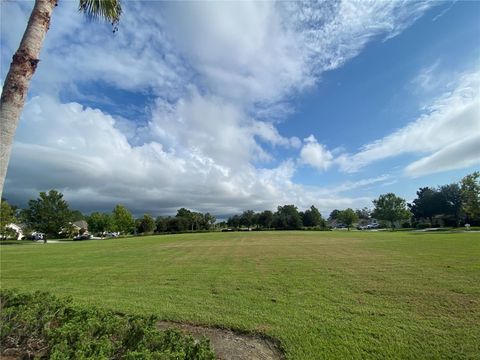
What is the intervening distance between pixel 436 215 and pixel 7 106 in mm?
109468

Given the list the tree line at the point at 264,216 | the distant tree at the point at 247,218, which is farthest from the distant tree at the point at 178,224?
the distant tree at the point at 247,218

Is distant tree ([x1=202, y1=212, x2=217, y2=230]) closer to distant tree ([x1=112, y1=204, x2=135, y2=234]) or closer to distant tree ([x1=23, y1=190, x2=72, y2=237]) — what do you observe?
distant tree ([x1=112, y1=204, x2=135, y2=234])

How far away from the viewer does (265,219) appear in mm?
112188

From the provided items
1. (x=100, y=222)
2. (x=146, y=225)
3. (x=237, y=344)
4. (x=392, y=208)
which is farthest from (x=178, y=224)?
(x=237, y=344)

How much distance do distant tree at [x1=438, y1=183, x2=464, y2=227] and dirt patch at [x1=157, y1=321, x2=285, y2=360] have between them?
90787 millimetres

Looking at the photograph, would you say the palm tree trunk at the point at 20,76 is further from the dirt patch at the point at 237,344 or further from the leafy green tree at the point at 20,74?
the dirt patch at the point at 237,344

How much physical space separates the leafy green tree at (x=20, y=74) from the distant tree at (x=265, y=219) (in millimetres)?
108849

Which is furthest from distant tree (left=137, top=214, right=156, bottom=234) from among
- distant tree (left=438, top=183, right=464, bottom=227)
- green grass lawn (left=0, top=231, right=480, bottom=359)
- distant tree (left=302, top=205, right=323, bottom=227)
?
distant tree (left=438, top=183, right=464, bottom=227)

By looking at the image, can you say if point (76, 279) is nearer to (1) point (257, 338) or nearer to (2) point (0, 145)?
→ (1) point (257, 338)

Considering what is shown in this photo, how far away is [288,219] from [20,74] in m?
105

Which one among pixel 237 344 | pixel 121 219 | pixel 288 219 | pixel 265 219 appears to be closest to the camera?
pixel 237 344

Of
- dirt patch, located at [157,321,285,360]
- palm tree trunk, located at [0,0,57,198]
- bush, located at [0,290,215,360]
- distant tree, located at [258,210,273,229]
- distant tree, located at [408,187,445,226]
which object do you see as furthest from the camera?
distant tree, located at [258,210,273,229]

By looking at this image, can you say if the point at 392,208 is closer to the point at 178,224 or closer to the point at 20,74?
the point at 178,224

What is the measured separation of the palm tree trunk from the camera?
9.18 feet
